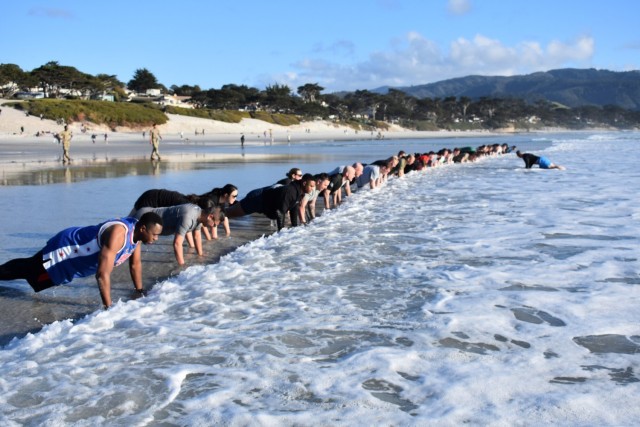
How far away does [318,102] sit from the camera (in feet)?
424

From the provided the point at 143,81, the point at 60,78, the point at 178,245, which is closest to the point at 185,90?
the point at 143,81

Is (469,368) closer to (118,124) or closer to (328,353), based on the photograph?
(328,353)

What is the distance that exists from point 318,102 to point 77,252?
126m

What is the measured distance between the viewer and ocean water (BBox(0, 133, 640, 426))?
373cm

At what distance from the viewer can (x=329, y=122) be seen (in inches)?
4380

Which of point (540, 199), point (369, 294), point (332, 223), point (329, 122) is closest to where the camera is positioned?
point (369, 294)

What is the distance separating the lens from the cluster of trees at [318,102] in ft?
292

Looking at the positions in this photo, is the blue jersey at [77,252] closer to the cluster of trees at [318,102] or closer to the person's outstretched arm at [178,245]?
the person's outstretched arm at [178,245]

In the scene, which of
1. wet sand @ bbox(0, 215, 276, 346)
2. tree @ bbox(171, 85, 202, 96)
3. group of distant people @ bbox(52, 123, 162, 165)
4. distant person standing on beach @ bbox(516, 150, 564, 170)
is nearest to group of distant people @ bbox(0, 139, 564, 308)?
wet sand @ bbox(0, 215, 276, 346)

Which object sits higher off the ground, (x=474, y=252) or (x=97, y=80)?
(x=97, y=80)

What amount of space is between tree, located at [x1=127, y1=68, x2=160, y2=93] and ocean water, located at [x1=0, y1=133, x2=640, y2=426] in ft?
385

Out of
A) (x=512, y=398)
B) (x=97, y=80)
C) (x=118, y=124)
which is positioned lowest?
(x=512, y=398)

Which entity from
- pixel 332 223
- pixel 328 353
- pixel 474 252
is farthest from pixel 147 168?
pixel 328 353

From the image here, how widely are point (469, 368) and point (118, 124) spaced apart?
75.3 m
